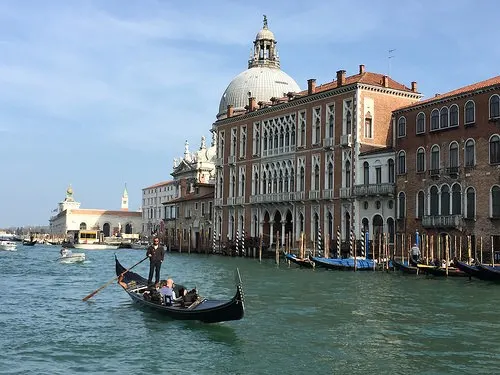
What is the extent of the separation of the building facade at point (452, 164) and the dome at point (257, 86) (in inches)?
1110

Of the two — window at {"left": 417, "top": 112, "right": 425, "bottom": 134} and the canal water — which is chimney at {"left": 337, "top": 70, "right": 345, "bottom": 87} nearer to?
window at {"left": 417, "top": 112, "right": 425, "bottom": 134}

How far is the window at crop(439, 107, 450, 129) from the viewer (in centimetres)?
2706

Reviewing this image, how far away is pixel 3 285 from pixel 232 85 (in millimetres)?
40814

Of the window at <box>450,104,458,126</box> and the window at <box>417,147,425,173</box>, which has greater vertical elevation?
the window at <box>450,104,458,126</box>

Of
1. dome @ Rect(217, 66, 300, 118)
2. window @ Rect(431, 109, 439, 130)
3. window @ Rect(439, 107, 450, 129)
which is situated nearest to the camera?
window @ Rect(439, 107, 450, 129)

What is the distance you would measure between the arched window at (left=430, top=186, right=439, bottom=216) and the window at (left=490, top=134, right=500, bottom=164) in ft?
9.34

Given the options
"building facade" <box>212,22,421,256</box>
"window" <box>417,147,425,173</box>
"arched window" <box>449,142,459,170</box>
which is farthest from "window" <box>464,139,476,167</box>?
"building facade" <box>212,22,421,256</box>

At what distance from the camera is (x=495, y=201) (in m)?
25.0

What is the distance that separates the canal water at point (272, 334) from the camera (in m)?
9.20

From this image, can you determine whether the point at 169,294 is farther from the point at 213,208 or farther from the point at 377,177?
the point at 213,208

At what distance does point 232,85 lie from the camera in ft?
194

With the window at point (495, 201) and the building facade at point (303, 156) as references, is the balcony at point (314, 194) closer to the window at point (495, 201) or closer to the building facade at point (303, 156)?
the building facade at point (303, 156)

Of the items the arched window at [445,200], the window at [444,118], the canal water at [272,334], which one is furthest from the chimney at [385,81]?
the canal water at [272,334]

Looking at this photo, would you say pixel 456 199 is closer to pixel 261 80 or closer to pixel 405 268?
pixel 405 268
